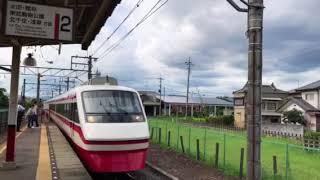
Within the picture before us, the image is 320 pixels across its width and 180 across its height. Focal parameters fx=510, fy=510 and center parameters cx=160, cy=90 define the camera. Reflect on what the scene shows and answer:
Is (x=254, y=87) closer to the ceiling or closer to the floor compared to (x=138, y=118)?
closer to the ceiling

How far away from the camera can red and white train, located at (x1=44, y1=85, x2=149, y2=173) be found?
40.8 ft

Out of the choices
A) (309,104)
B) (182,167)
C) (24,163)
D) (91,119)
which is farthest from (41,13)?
(309,104)

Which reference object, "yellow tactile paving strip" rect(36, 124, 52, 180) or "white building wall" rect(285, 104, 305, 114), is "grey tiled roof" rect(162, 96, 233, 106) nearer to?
"white building wall" rect(285, 104, 305, 114)

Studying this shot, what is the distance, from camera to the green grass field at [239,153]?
496 inches

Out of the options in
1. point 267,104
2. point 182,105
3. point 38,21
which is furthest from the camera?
point 182,105

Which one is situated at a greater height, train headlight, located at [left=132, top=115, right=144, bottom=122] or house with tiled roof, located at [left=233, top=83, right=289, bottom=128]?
house with tiled roof, located at [left=233, top=83, right=289, bottom=128]

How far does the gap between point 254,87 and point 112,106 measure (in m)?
5.41

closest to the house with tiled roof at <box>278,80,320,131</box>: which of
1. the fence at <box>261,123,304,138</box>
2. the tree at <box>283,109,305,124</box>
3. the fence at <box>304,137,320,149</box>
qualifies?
the tree at <box>283,109,305,124</box>

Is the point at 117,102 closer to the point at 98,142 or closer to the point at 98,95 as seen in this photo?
the point at 98,95

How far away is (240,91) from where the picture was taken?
75438mm

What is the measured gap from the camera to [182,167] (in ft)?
54.9

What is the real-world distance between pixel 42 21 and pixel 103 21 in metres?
3.10

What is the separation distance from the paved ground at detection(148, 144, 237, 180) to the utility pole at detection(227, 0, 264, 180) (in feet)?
17.8

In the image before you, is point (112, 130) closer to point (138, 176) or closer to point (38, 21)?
point (38, 21)
